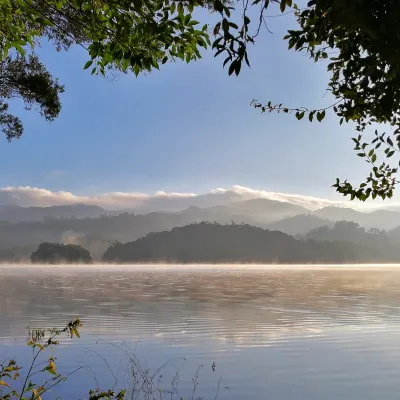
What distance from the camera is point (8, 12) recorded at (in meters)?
7.57

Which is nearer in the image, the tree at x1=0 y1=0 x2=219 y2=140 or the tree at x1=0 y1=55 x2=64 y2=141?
the tree at x1=0 y1=0 x2=219 y2=140

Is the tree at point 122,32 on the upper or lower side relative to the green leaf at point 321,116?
upper

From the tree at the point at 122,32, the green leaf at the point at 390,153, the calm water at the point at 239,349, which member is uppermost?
the tree at the point at 122,32

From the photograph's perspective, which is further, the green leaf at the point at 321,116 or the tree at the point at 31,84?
the tree at the point at 31,84

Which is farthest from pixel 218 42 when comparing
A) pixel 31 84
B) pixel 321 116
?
pixel 31 84

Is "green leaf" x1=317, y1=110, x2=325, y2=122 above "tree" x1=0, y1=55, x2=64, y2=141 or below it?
below

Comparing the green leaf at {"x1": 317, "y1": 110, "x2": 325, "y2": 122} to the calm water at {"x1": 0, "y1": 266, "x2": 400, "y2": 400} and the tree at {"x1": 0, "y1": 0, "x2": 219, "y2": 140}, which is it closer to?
the tree at {"x1": 0, "y1": 0, "x2": 219, "y2": 140}

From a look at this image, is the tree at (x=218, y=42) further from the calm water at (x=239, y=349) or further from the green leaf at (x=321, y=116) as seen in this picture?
the calm water at (x=239, y=349)

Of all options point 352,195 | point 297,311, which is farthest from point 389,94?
point 297,311

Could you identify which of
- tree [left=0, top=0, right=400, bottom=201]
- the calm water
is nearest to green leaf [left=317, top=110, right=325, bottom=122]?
tree [left=0, top=0, right=400, bottom=201]

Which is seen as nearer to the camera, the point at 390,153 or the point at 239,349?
the point at 390,153

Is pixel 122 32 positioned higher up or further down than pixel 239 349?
higher up

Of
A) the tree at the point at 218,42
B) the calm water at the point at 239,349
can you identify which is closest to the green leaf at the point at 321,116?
the tree at the point at 218,42

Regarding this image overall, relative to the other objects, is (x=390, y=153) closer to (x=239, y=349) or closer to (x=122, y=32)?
(x=122, y=32)
